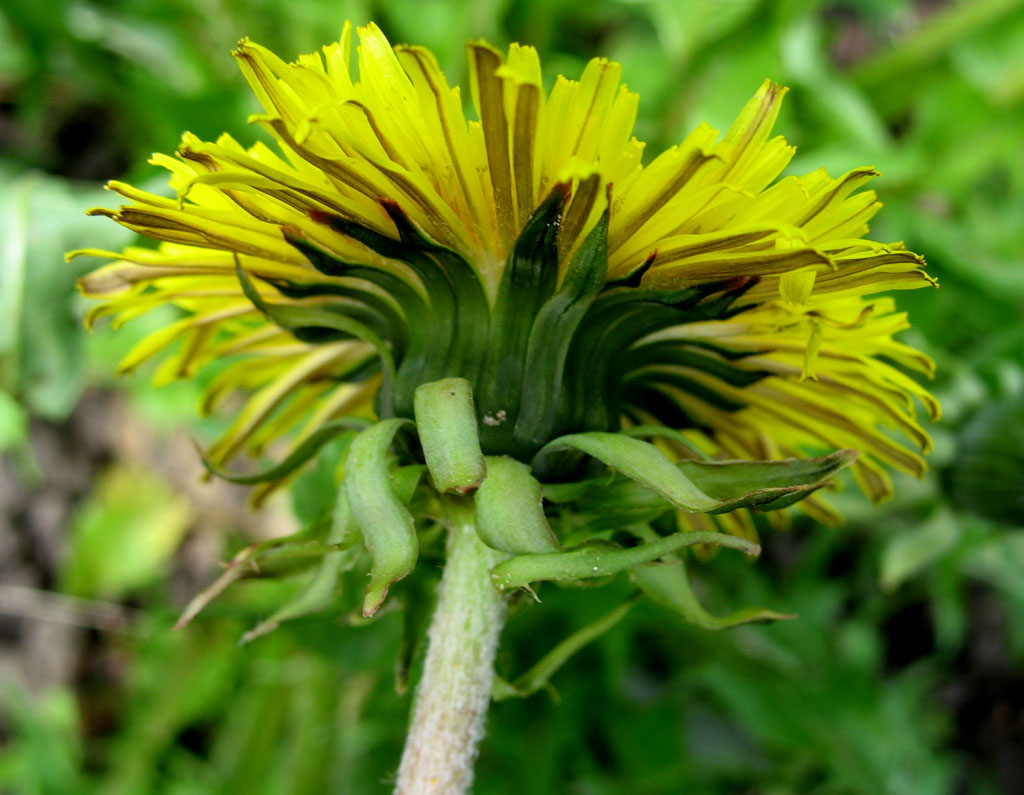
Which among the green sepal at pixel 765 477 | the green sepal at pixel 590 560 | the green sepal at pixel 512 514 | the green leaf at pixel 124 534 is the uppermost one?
the green sepal at pixel 765 477

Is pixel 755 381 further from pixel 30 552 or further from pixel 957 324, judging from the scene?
pixel 30 552

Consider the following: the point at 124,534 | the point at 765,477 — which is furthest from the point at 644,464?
the point at 124,534

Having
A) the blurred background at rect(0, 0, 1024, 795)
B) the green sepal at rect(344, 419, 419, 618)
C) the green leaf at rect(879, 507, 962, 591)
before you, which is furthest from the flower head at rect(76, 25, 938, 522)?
the green leaf at rect(879, 507, 962, 591)

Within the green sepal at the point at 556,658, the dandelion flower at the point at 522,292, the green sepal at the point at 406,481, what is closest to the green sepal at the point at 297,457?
the dandelion flower at the point at 522,292

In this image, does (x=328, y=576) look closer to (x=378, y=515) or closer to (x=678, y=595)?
(x=378, y=515)

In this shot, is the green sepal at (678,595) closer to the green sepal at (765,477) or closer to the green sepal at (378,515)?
the green sepal at (765,477)

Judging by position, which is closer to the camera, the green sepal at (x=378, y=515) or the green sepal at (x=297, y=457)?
the green sepal at (x=378, y=515)

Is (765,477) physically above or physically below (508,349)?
below
